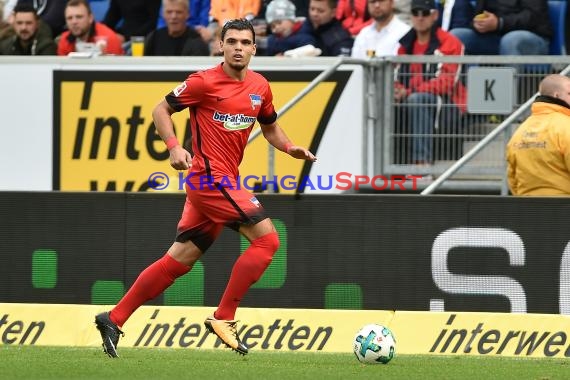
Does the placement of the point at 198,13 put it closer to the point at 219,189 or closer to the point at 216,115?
the point at 216,115

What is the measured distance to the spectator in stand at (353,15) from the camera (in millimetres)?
15297

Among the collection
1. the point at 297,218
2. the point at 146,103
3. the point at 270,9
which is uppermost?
the point at 270,9

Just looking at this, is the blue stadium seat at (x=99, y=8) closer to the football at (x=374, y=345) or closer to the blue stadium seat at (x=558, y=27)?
the blue stadium seat at (x=558, y=27)

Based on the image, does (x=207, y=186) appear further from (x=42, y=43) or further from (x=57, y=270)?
(x=42, y=43)

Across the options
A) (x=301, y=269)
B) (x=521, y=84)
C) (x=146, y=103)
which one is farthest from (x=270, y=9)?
(x=301, y=269)

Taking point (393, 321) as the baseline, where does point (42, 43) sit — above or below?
above

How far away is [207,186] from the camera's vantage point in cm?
943

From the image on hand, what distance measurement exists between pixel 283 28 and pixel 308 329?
15.6ft

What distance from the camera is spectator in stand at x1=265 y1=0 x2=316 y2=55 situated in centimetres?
1502

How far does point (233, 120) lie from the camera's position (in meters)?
9.52

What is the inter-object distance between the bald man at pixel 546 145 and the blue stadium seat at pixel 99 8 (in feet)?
22.5

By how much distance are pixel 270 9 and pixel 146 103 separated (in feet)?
6.69

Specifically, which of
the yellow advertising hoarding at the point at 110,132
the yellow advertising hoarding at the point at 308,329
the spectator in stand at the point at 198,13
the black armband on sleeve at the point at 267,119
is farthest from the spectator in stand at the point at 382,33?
the black armband on sleeve at the point at 267,119

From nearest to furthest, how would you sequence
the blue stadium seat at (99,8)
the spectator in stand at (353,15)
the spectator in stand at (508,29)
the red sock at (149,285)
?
the red sock at (149,285) → the spectator in stand at (508,29) → the spectator in stand at (353,15) → the blue stadium seat at (99,8)
